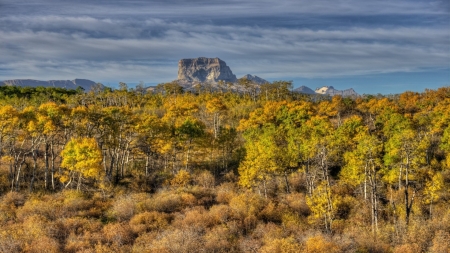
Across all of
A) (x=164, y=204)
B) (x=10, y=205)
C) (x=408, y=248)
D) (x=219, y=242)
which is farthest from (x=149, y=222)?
(x=408, y=248)

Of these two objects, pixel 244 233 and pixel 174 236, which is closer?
pixel 174 236

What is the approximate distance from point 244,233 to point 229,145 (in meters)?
31.6

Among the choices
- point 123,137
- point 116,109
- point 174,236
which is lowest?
point 174,236

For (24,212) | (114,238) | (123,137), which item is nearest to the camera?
(114,238)

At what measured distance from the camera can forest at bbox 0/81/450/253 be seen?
2716 centimetres

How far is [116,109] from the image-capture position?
4997 centimetres


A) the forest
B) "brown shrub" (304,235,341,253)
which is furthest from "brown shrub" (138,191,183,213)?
"brown shrub" (304,235,341,253)

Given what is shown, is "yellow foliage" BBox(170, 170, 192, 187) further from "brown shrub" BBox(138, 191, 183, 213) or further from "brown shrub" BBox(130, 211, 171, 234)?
"brown shrub" BBox(130, 211, 171, 234)

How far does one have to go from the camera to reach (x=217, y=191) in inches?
1817

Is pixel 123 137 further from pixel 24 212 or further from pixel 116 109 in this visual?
pixel 24 212

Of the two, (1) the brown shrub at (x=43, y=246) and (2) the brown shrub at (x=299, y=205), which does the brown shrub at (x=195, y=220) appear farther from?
(2) the brown shrub at (x=299, y=205)

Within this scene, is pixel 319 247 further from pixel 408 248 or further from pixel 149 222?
pixel 149 222

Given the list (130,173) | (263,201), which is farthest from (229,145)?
(263,201)

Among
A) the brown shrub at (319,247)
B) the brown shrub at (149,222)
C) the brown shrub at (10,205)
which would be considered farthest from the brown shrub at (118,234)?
the brown shrub at (319,247)
